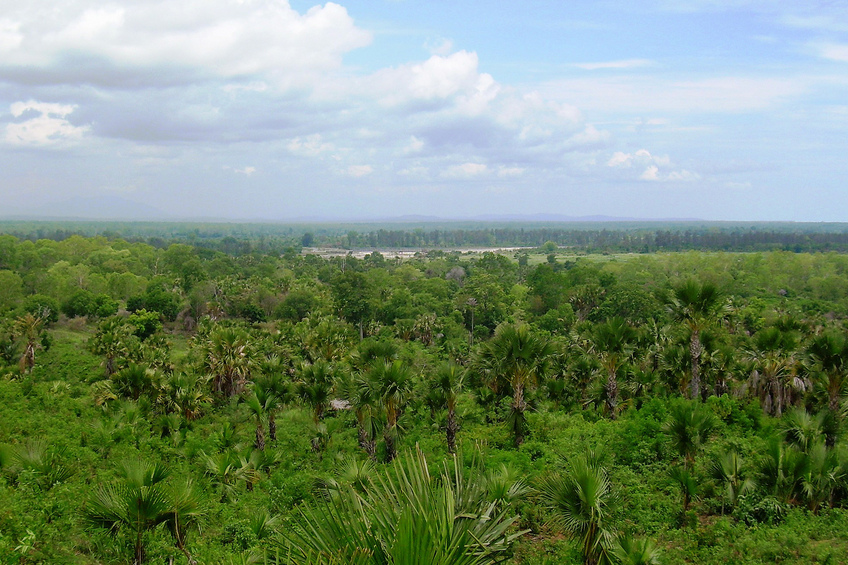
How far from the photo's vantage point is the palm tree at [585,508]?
402 inches

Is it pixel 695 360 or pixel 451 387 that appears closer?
pixel 451 387

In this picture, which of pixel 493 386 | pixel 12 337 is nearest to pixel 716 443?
pixel 493 386

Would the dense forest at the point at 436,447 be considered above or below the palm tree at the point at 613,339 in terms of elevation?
below

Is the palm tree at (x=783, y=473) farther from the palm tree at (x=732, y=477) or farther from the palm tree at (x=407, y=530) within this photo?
the palm tree at (x=407, y=530)

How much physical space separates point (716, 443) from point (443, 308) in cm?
4582

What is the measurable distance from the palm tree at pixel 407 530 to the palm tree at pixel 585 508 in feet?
12.6

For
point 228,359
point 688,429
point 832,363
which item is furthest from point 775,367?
point 228,359

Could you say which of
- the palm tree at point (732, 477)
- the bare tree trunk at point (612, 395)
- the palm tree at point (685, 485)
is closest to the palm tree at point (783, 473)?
the palm tree at point (732, 477)

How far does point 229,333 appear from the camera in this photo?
3228cm

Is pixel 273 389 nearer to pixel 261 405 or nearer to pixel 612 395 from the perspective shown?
pixel 261 405

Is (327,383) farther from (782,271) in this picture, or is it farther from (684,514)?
(782,271)

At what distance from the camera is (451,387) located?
2214cm

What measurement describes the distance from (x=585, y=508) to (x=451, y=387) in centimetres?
1197

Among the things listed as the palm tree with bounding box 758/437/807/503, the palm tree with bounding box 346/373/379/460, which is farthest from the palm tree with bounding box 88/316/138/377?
the palm tree with bounding box 758/437/807/503
